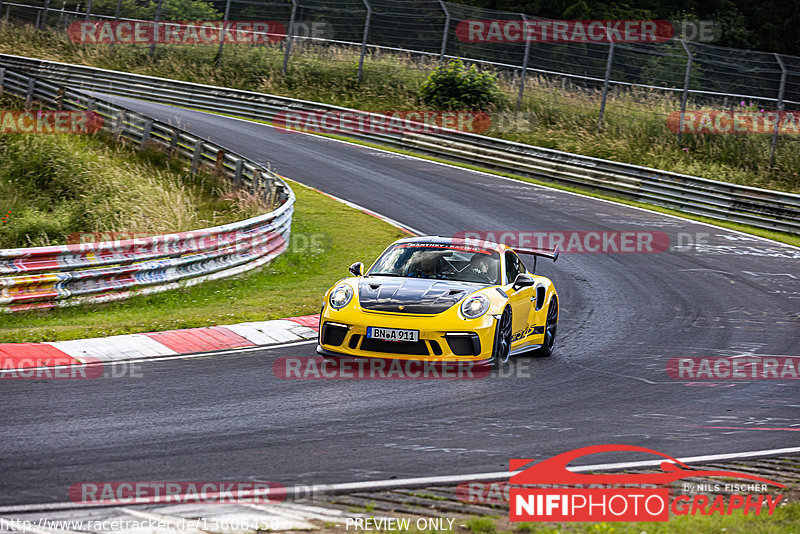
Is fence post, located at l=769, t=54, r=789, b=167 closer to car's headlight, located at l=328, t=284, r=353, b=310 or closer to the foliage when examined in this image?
car's headlight, located at l=328, t=284, r=353, b=310

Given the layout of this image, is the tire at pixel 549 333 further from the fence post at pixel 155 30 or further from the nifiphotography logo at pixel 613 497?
the fence post at pixel 155 30

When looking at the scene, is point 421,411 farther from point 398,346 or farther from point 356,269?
point 356,269

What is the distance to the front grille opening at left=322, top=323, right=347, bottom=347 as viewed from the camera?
9148mm

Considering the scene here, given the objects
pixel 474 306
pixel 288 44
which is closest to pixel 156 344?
pixel 474 306

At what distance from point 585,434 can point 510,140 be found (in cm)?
2314

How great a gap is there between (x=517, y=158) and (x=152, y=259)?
1634 cm

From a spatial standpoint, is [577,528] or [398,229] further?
[398,229]

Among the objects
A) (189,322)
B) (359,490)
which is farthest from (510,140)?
(359,490)

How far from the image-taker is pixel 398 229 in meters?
19.8

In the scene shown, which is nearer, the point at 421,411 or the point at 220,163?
the point at 421,411

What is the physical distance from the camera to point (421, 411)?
25.1ft

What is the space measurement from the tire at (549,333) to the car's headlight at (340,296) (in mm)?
2727

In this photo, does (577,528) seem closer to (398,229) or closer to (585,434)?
(585,434)

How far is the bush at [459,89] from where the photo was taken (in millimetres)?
31547
